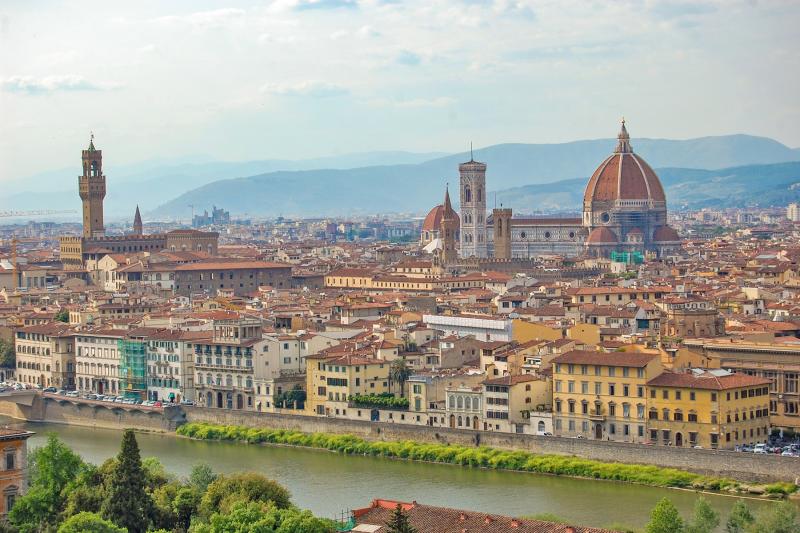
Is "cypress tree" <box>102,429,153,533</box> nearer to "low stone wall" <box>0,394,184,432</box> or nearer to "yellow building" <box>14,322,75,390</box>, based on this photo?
"low stone wall" <box>0,394,184,432</box>

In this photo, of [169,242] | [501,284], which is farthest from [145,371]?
[169,242]

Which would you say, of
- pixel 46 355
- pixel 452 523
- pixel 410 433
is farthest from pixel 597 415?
pixel 46 355

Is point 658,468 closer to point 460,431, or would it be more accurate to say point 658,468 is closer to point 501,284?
point 460,431

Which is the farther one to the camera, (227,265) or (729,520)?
(227,265)

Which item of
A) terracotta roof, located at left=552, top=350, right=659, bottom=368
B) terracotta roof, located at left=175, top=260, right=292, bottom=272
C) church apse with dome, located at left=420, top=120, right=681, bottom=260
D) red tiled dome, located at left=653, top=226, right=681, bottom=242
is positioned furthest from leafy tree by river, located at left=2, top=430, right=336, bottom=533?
red tiled dome, located at left=653, top=226, right=681, bottom=242

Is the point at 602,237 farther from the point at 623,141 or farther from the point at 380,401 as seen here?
the point at 380,401
